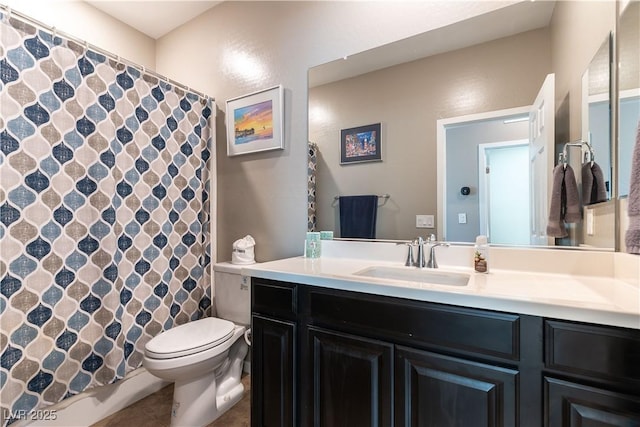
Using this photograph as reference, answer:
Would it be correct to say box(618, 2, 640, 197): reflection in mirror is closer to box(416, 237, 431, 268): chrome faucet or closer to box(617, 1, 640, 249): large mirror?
box(617, 1, 640, 249): large mirror

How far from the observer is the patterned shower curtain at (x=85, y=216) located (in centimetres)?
135

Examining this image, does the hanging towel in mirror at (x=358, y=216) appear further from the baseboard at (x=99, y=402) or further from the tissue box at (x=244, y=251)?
the baseboard at (x=99, y=402)

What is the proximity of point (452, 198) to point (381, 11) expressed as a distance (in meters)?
1.06

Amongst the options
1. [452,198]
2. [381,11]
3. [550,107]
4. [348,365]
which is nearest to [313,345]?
[348,365]

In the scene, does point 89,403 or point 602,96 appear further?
point 89,403

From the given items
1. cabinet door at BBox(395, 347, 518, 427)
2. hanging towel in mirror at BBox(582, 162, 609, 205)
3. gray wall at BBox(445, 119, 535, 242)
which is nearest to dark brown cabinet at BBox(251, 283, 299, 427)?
cabinet door at BBox(395, 347, 518, 427)

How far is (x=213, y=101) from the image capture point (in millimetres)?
2281

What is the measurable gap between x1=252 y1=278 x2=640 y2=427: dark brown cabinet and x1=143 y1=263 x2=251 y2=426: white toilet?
0.35m

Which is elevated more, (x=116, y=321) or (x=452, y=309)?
(x=452, y=309)

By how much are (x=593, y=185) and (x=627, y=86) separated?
0.34 m

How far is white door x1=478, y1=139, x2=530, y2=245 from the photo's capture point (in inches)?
50.1

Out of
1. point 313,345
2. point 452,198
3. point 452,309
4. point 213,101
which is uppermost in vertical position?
point 213,101

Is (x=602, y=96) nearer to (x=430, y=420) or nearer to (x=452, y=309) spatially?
(x=452, y=309)

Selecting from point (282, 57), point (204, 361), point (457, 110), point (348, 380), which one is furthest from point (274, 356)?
point (282, 57)
